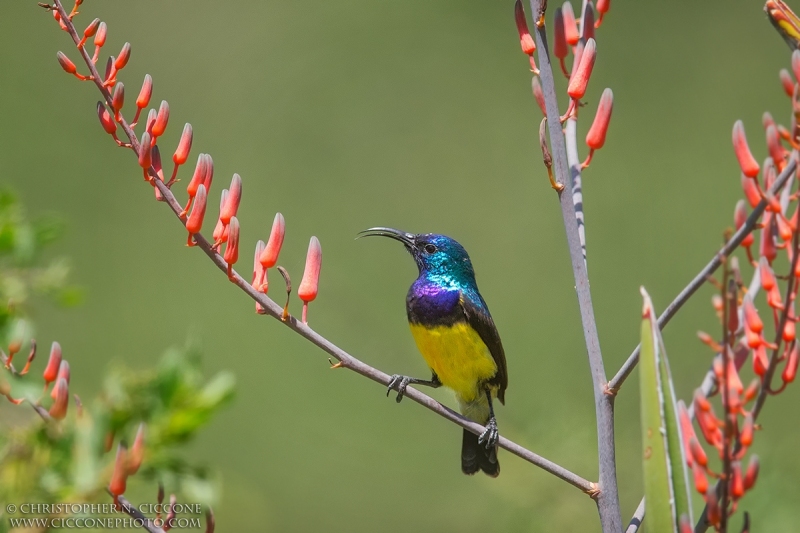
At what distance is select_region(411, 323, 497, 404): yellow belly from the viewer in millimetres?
2160

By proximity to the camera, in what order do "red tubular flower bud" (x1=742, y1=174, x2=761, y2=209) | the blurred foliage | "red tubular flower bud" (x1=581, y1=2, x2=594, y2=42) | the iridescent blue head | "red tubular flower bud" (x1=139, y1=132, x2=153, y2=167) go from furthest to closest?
the iridescent blue head
"red tubular flower bud" (x1=581, y1=2, x2=594, y2=42)
"red tubular flower bud" (x1=139, y1=132, x2=153, y2=167)
"red tubular flower bud" (x1=742, y1=174, x2=761, y2=209)
the blurred foliage

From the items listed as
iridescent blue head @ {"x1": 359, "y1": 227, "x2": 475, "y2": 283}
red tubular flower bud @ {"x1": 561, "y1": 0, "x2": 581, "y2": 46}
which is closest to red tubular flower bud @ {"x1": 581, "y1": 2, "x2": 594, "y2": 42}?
red tubular flower bud @ {"x1": 561, "y1": 0, "x2": 581, "y2": 46}

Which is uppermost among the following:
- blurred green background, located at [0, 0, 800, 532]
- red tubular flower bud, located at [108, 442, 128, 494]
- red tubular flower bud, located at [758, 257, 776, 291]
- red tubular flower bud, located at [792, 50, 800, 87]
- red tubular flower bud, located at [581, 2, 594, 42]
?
red tubular flower bud, located at [792, 50, 800, 87]

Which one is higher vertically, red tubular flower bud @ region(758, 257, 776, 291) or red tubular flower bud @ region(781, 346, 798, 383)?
red tubular flower bud @ region(758, 257, 776, 291)

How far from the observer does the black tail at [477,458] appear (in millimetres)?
2311

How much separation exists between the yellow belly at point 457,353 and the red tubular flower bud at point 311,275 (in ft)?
3.61

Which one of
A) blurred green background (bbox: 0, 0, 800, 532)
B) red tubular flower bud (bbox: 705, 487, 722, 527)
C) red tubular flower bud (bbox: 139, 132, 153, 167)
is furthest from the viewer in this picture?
blurred green background (bbox: 0, 0, 800, 532)

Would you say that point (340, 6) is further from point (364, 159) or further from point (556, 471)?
point (556, 471)

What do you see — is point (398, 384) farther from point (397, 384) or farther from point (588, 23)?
point (588, 23)

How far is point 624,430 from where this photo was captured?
152 inches

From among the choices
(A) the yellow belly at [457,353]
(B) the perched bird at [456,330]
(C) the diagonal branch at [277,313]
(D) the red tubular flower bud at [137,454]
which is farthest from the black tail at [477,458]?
(D) the red tubular flower bud at [137,454]

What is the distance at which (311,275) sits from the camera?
1.08 m

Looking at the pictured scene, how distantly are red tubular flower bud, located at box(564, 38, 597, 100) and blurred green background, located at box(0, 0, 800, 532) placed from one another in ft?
9.20

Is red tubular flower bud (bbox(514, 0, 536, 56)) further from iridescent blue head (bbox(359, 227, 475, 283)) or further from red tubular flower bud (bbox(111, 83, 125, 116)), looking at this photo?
iridescent blue head (bbox(359, 227, 475, 283))
